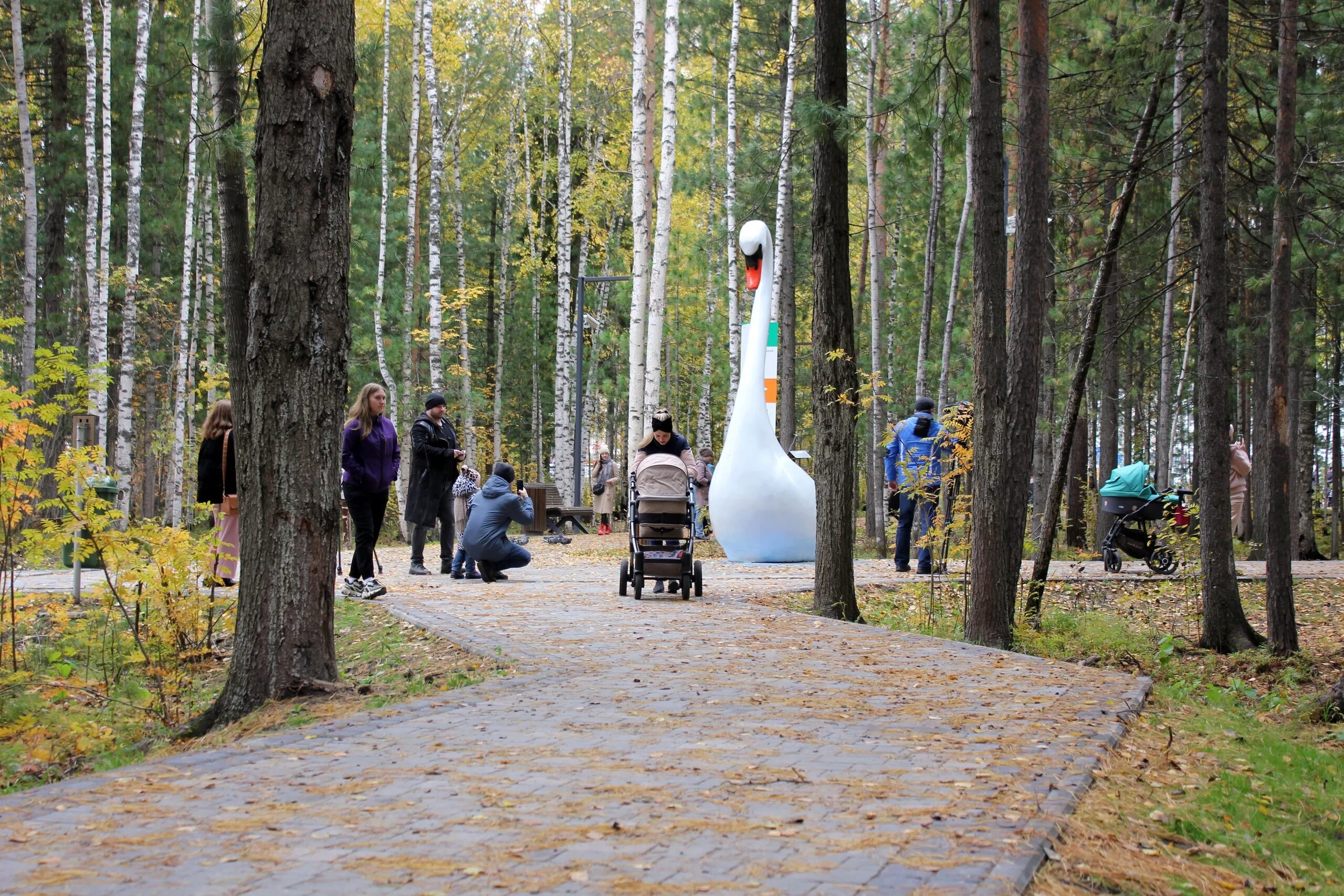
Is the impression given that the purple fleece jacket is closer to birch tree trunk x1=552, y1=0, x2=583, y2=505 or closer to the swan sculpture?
the swan sculpture

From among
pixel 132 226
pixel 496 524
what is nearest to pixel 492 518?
pixel 496 524

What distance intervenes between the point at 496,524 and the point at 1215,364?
7.95m

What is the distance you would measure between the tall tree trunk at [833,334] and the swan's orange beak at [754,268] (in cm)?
637

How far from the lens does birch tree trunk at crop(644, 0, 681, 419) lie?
64.1 feet

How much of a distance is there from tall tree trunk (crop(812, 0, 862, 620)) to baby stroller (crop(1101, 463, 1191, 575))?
22.2 ft

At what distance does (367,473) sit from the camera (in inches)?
460

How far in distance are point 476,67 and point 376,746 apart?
3191 centimetres

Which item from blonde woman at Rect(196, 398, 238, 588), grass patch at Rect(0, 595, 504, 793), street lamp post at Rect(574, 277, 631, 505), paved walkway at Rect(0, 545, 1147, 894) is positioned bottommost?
grass patch at Rect(0, 595, 504, 793)

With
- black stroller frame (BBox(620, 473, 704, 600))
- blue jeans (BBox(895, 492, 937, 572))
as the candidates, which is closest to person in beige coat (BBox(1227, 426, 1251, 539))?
blue jeans (BBox(895, 492, 937, 572))

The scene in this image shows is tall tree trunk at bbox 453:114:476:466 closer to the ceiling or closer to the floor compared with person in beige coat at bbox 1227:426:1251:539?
closer to the ceiling

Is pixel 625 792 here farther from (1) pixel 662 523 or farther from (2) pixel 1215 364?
(2) pixel 1215 364

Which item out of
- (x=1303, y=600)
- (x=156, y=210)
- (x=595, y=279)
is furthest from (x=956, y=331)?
(x=156, y=210)

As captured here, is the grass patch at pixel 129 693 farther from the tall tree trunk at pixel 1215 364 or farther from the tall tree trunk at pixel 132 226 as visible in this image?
the tall tree trunk at pixel 132 226

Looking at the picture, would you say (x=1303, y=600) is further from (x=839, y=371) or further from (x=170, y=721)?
(x=170, y=721)
